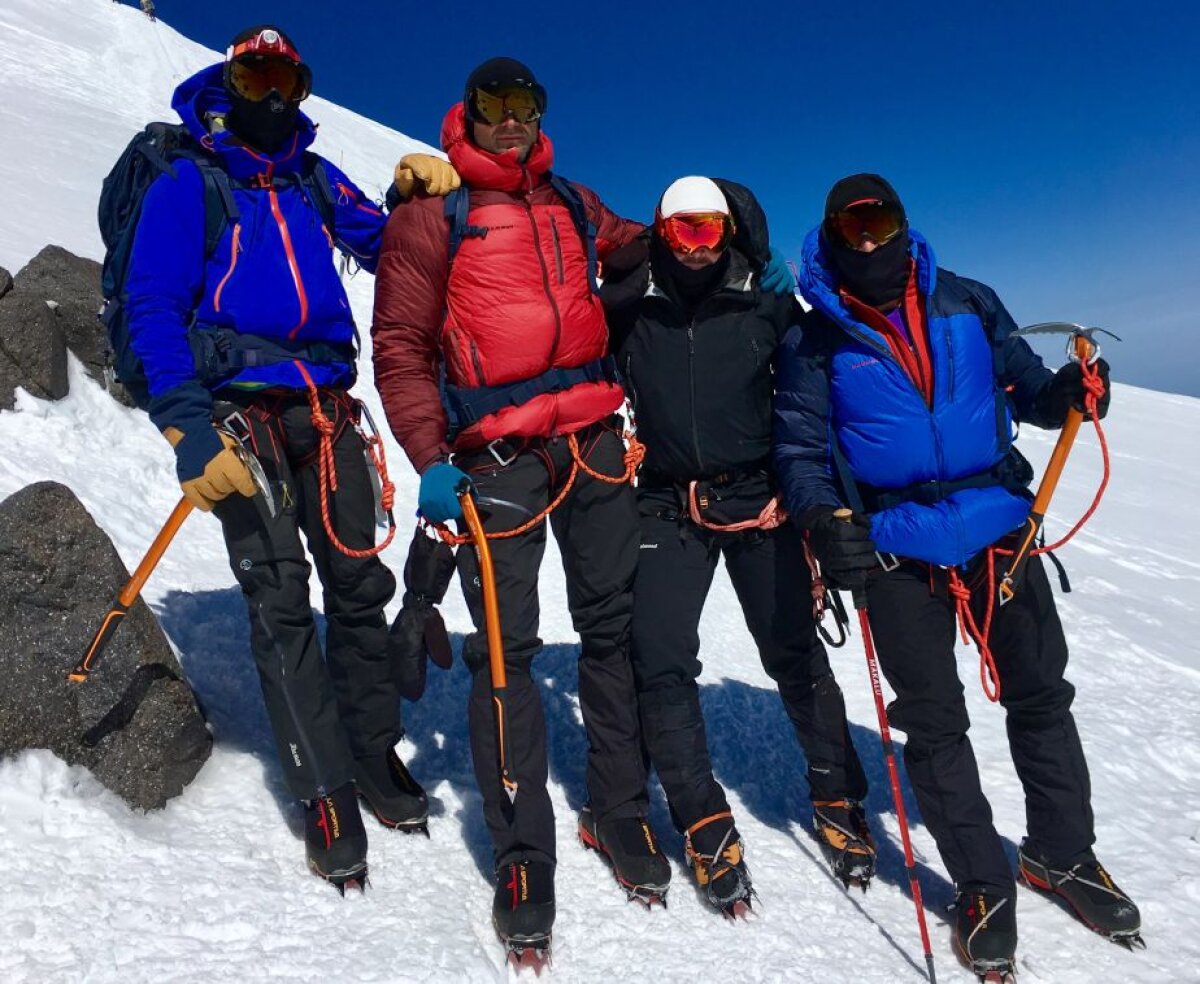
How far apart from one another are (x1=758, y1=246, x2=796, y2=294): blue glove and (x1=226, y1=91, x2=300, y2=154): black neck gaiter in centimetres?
218

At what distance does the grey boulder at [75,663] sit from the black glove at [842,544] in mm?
2967

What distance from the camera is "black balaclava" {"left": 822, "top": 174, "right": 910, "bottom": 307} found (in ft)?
11.9

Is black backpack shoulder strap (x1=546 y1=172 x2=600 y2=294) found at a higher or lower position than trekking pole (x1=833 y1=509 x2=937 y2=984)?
higher

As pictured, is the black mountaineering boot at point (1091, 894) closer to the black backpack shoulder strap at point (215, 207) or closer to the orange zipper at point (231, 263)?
the orange zipper at point (231, 263)

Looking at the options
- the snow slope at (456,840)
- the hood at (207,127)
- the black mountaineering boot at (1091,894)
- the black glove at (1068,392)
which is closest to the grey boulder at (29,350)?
the snow slope at (456,840)

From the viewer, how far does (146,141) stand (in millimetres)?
3471

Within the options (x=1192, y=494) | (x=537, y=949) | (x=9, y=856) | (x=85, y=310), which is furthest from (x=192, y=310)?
(x=1192, y=494)

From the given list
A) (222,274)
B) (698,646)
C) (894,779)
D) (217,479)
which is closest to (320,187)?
(222,274)

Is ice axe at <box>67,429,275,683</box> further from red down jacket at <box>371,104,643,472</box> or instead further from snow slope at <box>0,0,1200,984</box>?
red down jacket at <box>371,104,643,472</box>

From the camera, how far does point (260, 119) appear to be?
11.8 ft

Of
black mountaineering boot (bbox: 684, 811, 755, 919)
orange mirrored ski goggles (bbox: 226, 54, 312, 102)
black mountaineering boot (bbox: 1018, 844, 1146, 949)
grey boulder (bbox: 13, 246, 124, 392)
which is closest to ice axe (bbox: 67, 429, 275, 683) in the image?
orange mirrored ski goggles (bbox: 226, 54, 312, 102)

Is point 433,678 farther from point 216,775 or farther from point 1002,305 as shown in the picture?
point 1002,305

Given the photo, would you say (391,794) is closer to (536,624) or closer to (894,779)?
(536,624)

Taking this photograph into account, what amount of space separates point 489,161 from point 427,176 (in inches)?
10.6
